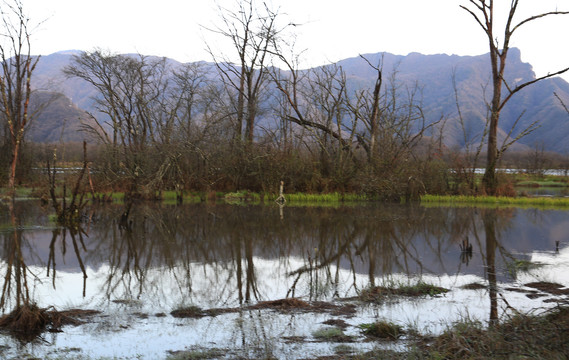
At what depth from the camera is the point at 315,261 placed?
996 cm

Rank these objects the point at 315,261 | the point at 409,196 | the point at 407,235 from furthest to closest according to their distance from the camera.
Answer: the point at 409,196, the point at 407,235, the point at 315,261

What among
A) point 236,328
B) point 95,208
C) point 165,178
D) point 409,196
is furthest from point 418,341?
point 165,178

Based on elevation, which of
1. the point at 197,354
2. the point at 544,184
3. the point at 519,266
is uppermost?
the point at 544,184

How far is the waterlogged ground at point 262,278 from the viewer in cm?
545

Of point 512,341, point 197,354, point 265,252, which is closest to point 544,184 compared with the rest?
point 265,252

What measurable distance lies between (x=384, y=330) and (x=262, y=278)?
343cm

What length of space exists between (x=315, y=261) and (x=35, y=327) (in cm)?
537

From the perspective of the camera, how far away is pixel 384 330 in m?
5.48

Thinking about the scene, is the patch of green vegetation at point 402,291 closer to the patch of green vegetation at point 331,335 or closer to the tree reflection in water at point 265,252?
the tree reflection in water at point 265,252

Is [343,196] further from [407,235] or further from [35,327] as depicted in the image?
[35,327]

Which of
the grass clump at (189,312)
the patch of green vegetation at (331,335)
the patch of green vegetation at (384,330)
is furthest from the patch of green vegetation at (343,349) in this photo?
the grass clump at (189,312)

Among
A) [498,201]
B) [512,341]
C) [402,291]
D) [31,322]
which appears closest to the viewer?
[512,341]

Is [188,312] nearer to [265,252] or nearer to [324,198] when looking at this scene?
[265,252]

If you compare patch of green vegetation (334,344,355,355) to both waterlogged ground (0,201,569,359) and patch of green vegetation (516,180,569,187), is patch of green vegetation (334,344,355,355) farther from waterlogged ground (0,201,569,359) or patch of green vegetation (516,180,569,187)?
patch of green vegetation (516,180,569,187)
